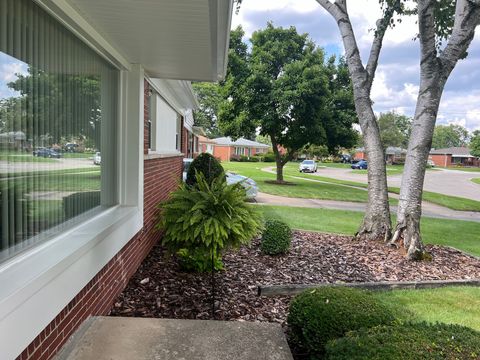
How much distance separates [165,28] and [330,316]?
292 centimetres

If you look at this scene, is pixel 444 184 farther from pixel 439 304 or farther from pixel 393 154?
pixel 393 154

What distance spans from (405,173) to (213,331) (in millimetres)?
5423

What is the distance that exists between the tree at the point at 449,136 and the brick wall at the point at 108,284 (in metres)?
130

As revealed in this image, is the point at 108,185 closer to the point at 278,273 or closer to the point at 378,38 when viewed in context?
the point at 278,273

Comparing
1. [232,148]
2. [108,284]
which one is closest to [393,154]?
[232,148]

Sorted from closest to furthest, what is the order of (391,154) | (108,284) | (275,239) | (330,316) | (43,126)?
(43,126) → (330,316) → (108,284) → (275,239) → (391,154)

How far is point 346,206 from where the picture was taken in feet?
51.7

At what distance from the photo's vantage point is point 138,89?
17.7ft

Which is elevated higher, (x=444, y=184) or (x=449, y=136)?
(x=449, y=136)

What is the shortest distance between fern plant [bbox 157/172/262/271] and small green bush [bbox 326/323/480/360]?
2155mm

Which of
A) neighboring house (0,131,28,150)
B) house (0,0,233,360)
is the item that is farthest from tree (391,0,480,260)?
neighboring house (0,131,28,150)

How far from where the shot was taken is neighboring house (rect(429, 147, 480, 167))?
87.4m

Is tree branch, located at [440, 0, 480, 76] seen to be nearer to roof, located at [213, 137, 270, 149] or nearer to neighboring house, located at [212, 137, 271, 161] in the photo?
neighboring house, located at [212, 137, 271, 161]

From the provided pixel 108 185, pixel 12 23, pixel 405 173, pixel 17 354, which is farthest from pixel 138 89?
pixel 405 173
